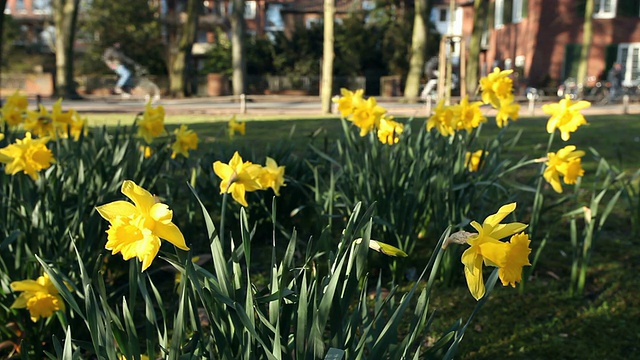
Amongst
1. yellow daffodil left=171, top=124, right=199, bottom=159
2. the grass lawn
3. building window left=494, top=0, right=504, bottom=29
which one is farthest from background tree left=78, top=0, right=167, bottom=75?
the grass lawn

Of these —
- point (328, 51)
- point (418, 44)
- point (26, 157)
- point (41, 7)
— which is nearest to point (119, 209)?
point (26, 157)

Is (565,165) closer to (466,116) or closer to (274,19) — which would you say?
(466,116)

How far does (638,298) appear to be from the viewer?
2.82 metres

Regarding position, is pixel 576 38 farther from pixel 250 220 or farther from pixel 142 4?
pixel 250 220

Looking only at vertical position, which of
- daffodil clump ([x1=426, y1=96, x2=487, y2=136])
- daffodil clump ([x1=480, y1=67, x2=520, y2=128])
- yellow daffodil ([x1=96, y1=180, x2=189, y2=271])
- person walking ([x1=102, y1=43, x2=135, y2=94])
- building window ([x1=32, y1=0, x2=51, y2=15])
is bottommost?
yellow daffodil ([x1=96, y1=180, x2=189, y2=271])

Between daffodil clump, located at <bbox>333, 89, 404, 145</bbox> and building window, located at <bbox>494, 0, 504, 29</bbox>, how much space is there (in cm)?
2766

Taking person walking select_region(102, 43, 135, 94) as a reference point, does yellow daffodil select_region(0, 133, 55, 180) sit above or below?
below

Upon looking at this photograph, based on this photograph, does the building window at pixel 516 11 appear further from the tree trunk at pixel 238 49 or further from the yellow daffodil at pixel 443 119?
the yellow daffodil at pixel 443 119

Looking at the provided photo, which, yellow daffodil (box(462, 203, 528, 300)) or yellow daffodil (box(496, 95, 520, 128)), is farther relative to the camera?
yellow daffodil (box(496, 95, 520, 128))

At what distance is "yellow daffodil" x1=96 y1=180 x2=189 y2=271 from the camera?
127cm

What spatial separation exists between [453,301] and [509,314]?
0.24 m

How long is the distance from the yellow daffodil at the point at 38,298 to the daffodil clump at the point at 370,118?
1636mm

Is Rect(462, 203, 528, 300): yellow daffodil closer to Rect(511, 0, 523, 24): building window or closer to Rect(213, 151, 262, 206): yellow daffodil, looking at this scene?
Rect(213, 151, 262, 206): yellow daffodil

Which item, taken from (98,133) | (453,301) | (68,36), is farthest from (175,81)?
(453,301)
